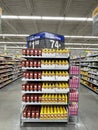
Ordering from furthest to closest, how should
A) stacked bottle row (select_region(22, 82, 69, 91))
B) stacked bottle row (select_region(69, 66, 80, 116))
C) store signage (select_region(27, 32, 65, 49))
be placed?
store signage (select_region(27, 32, 65, 49)), stacked bottle row (select_region(69, 66, 80, 116)), stacked bottle row (select_region(22, 82, 69, 91))

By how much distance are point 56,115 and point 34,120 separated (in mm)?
643

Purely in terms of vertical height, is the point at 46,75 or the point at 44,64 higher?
the point at 44,64

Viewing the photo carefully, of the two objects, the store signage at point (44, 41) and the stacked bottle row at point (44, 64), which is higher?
the store signage at point (44, 41)

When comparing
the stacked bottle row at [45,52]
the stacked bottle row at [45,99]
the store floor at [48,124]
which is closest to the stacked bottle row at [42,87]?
the stacked bottle row at [45,99]

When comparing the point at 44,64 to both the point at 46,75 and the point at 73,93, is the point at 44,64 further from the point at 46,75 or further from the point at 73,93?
the point at 73,93

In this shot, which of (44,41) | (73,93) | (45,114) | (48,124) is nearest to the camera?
(45,114)

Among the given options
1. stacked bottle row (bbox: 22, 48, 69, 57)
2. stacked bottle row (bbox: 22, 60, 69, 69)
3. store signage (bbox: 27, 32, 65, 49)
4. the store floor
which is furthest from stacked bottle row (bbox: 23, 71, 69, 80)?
the store floor

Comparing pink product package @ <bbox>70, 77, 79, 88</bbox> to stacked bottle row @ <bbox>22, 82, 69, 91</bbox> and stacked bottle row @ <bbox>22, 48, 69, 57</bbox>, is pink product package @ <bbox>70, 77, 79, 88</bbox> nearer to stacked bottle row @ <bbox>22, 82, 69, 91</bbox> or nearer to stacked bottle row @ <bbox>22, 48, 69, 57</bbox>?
stacked bottle row @ <bbox>22, 82, 69, 91</bbox>

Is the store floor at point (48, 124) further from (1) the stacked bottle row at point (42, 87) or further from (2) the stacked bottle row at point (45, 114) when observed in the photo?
(1) the stacked bottle row at point (42, 87)

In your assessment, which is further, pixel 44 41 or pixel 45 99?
pixel 44 41

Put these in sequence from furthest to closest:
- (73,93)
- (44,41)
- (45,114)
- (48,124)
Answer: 1. (44,41)
2. (73,93)
3. (48,124)
4. (45,114)

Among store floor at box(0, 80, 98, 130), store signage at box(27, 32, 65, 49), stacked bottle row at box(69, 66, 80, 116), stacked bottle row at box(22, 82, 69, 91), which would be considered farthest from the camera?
store signage at box(27, 32, 65, 49)

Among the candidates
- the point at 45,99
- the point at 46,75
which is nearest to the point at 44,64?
the point at 46,75

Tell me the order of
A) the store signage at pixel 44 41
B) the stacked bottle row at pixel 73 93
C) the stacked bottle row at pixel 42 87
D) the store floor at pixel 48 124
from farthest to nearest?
the store signage at pixel 44 41, the stacked bottle row at pixel 73 93, the stacked bottle row at pixel 42 87, the store floor at pixel 48 124
